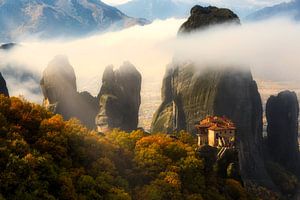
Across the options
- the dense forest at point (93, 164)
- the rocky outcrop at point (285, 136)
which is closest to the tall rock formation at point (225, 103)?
the rocky outcrop at point (285, 136)

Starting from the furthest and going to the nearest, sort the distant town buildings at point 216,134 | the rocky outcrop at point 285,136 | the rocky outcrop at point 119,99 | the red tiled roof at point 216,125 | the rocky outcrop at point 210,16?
the rocky outcrop at point 285,136 → the rocky outcrop at point 210,16 → the rocky outcrop at point 119,99 → the red tiled roof at point 216,125 → the distant town buildings at point 216,134

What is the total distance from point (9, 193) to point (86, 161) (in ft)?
48.1

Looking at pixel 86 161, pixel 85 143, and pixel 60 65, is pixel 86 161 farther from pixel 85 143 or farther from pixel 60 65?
pixel 60 65

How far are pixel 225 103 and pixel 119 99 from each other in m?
34.3

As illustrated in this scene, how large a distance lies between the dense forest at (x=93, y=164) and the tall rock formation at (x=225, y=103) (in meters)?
78.2

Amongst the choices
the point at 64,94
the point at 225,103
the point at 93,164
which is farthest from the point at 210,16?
the point at 93,164

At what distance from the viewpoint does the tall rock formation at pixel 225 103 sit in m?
165

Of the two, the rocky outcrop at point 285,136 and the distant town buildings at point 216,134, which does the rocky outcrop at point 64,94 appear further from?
the distant town buildings at point 216,134

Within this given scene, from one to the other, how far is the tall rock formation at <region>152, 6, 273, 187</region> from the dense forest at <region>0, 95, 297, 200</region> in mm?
78178

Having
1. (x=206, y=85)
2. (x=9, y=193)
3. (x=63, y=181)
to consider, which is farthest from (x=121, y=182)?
(x=206, y=85)

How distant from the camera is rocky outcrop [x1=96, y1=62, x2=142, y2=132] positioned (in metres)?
175

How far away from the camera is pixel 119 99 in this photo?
18262cm

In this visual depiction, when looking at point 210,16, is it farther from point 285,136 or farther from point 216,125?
point 216,125

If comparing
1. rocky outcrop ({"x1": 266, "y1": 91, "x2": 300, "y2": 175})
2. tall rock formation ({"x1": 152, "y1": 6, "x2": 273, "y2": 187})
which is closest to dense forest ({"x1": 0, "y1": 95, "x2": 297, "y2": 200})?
tall rock formation ({"x1": 152, "y1": 6, "x2": 273, "y2": 187})
